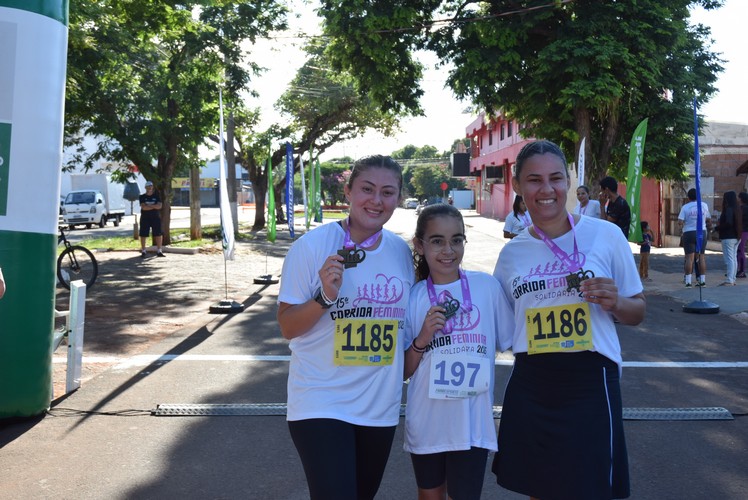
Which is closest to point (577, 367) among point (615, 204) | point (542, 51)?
point (615, 204)

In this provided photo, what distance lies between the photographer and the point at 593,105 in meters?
18.1

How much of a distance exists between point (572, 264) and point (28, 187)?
4.29 meters

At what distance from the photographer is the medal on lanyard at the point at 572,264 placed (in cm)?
273

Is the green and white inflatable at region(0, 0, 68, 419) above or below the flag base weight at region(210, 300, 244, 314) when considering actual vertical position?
above

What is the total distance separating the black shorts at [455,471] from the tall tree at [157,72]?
40.6 ft

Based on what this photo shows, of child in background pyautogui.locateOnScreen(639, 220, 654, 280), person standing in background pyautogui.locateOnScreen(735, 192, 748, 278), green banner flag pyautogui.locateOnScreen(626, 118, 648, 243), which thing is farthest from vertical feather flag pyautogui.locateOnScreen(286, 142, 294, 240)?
person standing in background pyautogui.locateOnScreen(735, 192, 748, 278)

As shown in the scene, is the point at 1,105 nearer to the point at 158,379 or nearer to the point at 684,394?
the point at 158,379


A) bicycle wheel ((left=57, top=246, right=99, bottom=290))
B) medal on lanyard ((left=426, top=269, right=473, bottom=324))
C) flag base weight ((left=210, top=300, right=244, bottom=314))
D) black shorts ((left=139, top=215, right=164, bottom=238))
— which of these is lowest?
flag base weight ((left=210, top=300, right=244, bottom=314))

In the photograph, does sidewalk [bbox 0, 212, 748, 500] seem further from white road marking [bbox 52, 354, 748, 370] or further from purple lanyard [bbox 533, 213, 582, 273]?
purple lanyard [bbox 533, 213, 582, 273]

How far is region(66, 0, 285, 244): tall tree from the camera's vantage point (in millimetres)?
15945

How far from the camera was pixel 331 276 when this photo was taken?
2721mm

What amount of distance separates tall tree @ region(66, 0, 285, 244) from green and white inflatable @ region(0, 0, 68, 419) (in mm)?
8296

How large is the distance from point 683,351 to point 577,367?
6.40 metres

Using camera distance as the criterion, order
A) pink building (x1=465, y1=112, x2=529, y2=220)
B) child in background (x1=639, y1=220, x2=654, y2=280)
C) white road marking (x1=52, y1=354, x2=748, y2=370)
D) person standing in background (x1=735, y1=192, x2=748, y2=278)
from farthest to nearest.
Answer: pink building (x1=465, y1=112, x2=529, y2=220), person standing in background (x1=735, y1=192, x2=748, y2=278), child in background (x1=639, y1=220, x2=654, y2=280), white road marking (x1=52, y1=354, x2=748, y2=370)
